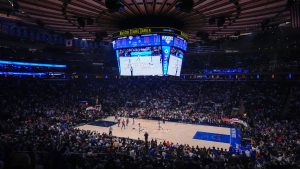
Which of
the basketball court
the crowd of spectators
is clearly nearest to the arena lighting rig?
the crowd of spectators

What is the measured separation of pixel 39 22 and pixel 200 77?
38.6m

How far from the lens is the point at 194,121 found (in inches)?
1312

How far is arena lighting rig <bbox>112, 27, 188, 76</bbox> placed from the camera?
543 inches

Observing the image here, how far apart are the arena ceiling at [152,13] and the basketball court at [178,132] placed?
1296 cm

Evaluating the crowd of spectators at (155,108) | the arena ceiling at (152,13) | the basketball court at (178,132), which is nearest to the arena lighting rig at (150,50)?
the arena ceiling at (152,13)

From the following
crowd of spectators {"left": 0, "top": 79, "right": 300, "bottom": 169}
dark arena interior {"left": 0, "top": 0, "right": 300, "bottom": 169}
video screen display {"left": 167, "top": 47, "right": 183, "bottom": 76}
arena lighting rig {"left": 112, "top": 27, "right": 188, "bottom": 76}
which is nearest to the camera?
dark arena interior {"left": 0, "top": 0, "right": 300, "bottom": 169}

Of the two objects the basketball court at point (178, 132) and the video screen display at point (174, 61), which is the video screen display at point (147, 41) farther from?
the basketball court at point (178, 132)

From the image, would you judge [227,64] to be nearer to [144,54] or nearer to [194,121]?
[194,121]

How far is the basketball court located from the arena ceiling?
42.5ft

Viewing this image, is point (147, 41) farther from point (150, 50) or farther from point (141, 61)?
point (141, 61)

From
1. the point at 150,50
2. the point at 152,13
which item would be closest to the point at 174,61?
the point at 150,50

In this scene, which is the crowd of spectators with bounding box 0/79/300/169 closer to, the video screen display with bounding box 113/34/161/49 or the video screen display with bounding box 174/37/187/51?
the video screen display with bounding box 113/34/161/49

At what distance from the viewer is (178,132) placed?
→ 27.6 meters

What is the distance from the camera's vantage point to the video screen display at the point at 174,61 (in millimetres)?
15383
